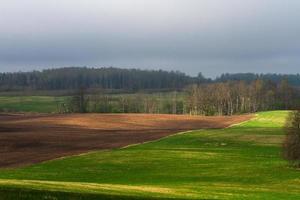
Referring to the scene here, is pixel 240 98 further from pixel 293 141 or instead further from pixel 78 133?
pixel 293 141

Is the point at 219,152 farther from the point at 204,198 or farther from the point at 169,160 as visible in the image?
the point at 204,198

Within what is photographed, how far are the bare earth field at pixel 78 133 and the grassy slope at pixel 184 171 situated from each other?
3.87 m

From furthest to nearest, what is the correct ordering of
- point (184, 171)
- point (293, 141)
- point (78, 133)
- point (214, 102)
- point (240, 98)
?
point (240, 98)
point (214, 102)
point (78, 133)
point (293, 141)
point (184, 171)

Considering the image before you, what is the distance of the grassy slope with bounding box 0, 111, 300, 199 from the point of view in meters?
33.9

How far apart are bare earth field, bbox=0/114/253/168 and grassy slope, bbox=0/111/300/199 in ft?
12.7

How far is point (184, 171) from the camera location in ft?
158

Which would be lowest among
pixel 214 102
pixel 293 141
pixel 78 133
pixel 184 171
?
pixel 184 171

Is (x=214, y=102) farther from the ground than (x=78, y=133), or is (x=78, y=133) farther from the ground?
(x=214, y=102)

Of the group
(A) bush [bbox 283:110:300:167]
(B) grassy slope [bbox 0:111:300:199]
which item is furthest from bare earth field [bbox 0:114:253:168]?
(A) bush [bbox 283:110:300:167]

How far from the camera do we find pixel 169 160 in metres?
54.4

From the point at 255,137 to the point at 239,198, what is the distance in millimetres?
49986

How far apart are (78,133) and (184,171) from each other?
1374 inches

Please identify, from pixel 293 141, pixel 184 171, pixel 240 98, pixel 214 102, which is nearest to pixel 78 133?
pixel 184 171

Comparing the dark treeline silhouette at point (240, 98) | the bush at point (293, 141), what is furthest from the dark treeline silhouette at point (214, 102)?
the bush at point (293, 141)
